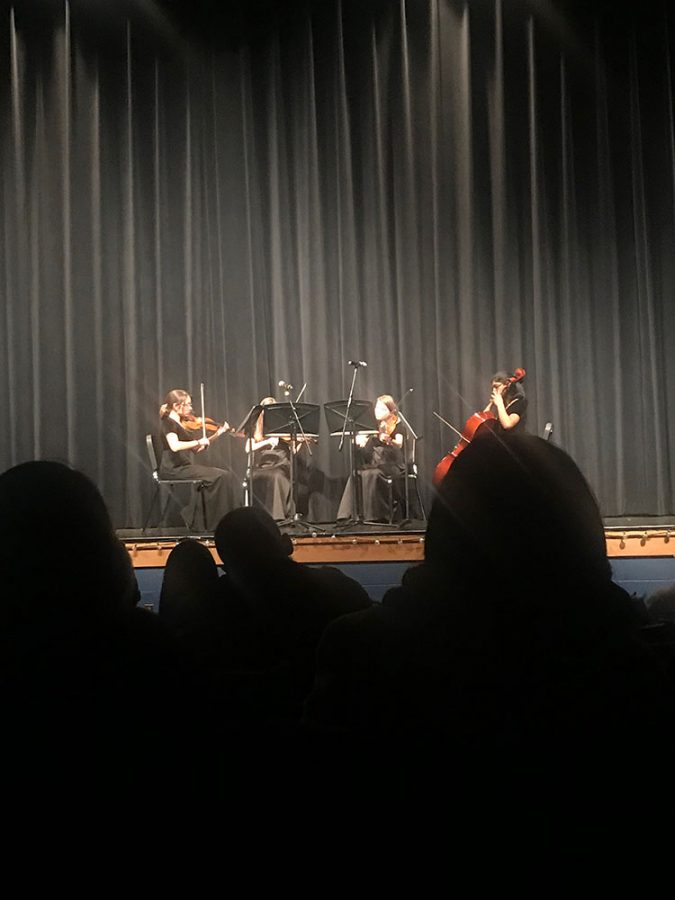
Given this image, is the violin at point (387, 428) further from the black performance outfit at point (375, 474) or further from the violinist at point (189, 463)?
the violinist at point (189, 463)

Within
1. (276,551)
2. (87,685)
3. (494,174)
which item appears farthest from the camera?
(494,174)

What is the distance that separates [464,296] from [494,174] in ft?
3.63

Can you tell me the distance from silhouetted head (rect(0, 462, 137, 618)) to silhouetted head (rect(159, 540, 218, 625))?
1.31 meters

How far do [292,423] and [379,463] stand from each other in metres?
1.05

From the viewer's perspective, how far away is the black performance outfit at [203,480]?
25.7 ft

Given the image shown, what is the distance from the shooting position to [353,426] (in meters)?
7.51

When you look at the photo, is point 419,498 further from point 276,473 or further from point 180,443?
point 180,443

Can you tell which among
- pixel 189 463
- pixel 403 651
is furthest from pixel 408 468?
pixel 403 651

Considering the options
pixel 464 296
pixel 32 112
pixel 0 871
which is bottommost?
pixel 0 871

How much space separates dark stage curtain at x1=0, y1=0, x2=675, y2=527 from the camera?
8.88 meters

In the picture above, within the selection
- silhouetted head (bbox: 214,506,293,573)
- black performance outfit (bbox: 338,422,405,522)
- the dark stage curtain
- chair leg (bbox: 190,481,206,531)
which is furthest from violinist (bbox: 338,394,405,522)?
silhouetted head (bbox: 214,506,293,573)

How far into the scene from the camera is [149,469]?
9188 millimetres

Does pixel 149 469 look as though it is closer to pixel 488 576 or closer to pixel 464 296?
pixel 464 296

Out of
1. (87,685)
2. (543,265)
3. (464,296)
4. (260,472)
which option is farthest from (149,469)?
(87,685)
